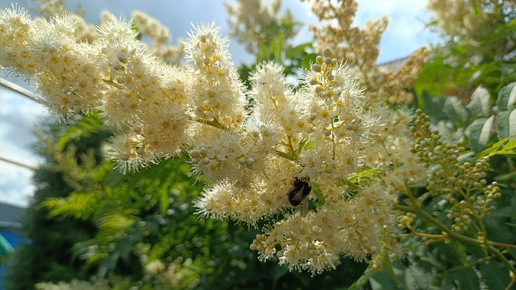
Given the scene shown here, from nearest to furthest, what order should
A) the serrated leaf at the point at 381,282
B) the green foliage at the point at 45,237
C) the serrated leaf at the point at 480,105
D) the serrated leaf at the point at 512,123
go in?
1. the serrated leaf at the point at 512,123
2. the serrated leaf at the point at 381,282
3. the serrated leaf at the point at 480,105
4. the green foliage at the point at 45,237

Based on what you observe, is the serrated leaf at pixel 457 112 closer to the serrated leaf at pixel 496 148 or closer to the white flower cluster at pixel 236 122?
the serrated leaf at pixel 496 148

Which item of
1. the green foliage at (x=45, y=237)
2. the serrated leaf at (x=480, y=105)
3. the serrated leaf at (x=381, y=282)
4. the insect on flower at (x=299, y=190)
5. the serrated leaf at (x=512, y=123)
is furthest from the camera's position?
the green foliage at (x=45, y=237)

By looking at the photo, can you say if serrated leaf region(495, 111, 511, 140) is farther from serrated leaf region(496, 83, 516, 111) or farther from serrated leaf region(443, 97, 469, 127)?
serrated leaf region(443, 97, 469, 127)

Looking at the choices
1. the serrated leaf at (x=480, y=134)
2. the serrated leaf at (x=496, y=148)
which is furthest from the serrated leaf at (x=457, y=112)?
the serrated leaf at (x=496, y=148)

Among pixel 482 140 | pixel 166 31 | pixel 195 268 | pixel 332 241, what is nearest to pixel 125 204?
pixel 195 268

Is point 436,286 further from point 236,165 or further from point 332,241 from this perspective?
point 236,165

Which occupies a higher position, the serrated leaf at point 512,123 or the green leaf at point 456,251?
the serrated leaf at point 512,123
